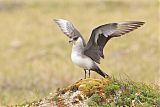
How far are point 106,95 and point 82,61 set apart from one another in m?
0.63

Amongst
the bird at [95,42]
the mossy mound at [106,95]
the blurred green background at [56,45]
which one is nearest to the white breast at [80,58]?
the bird at [95,42]

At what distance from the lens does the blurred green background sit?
19.1 meters

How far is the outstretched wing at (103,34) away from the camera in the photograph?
1012cm

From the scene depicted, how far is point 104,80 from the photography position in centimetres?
1014

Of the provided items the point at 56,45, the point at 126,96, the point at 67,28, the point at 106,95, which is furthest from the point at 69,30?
the point at 56,45

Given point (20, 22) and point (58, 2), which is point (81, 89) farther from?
point (58, 2)

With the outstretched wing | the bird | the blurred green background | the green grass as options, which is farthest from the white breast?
the blurred green background

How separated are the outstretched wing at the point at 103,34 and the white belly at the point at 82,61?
19 centimetres

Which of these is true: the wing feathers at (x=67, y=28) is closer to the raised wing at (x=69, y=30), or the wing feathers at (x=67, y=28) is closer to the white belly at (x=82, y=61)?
the raised wing at (x=69, y=30)

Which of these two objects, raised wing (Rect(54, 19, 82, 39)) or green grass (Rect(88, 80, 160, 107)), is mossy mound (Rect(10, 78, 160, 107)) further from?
Answer: raised wing (Rect(54, 19, 82, 39))

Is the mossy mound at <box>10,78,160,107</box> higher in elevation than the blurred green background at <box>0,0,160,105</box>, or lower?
lower

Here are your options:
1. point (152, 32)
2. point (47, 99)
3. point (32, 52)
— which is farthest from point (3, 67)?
point (47, 99)

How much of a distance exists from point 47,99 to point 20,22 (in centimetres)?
2032

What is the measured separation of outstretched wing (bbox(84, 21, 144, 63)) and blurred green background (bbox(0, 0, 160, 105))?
1.71m
